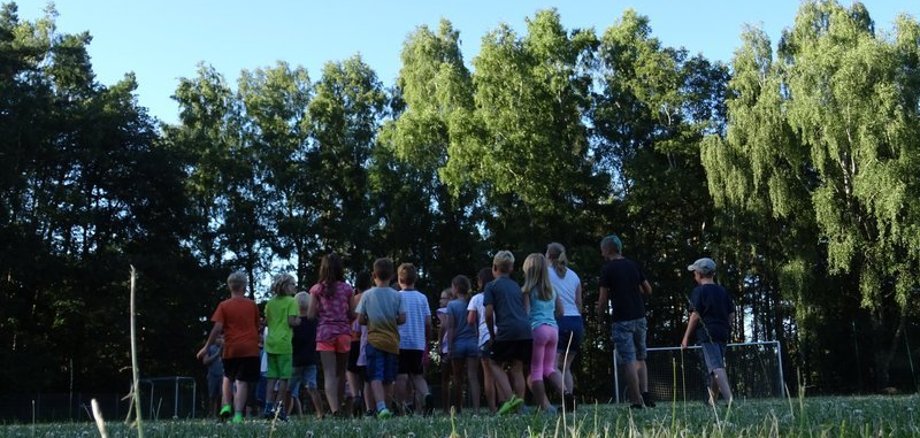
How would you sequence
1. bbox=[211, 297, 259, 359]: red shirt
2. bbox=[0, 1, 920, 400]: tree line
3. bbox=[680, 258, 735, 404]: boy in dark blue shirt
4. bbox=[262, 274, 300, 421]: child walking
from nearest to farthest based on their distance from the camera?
bbox=[211, 297, 259, 359]: red shirt → bbox=[680, 258, 735, 404]: boy in dark blue shirt → bbox=[262, 274, 300, 421]: child walking → bbox=[0, 1, 920, 400]: tree line

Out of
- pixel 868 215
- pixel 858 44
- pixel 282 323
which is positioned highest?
pixel 858 44

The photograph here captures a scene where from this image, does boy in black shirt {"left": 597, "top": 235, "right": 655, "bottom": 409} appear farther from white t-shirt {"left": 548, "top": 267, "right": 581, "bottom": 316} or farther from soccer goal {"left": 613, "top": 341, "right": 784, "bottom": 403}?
soccer goal {"left": 613, "top": 341, "right": 784, "bottom": 403}

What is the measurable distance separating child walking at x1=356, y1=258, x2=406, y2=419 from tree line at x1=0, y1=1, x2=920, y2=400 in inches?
959

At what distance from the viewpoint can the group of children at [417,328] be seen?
957 centimetres

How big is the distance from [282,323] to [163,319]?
88.3ft

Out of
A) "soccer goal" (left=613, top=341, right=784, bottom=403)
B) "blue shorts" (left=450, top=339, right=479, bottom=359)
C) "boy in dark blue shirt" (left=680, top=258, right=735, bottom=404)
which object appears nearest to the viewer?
A: "boy in dark blue shirt" (left=680, top=258, right=735, bottom=404)

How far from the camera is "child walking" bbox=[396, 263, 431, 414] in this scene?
426 inches

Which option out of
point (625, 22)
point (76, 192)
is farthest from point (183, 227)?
point (625, 22)

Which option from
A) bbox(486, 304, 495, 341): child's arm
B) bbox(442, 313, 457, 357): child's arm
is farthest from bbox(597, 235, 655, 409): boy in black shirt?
bbox(442, 313, 457, 357): child's arm

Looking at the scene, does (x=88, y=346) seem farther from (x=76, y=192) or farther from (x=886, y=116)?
(x=886, y=116)

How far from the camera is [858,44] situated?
110ft

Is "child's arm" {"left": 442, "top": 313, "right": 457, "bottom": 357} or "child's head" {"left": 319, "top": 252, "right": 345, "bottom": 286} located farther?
"child's arm" {"left": 442, "top": 313, "right": 457, "bottom": 357}

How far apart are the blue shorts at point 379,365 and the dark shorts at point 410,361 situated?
28.8 inches

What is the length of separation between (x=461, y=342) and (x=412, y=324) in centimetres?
139
